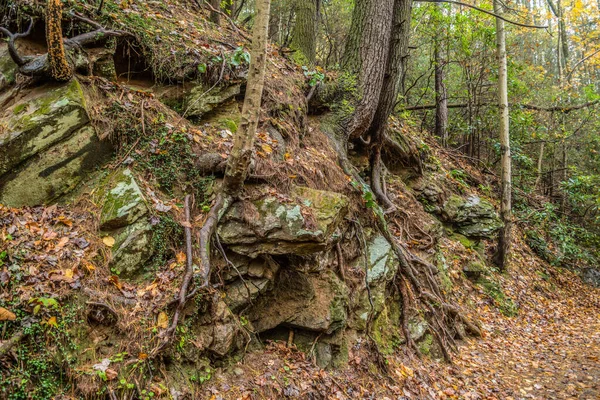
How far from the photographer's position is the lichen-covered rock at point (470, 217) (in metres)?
9.27

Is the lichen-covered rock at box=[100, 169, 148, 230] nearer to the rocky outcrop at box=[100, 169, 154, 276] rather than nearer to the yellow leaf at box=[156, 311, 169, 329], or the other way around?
the rocky outcrop at box=[100, 169, 154, 276]

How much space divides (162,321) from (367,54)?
19.8 feet

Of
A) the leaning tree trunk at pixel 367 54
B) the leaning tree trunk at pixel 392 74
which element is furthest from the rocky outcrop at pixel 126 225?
the leaning tree trunk at pixel 392 74

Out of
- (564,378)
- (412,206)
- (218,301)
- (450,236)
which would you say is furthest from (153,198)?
(450,236)

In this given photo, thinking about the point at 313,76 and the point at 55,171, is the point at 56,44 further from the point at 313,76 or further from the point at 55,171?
the point at 313,76

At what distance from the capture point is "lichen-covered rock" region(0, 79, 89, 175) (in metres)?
3.70

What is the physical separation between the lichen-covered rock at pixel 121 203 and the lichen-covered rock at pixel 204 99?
5.05 feet

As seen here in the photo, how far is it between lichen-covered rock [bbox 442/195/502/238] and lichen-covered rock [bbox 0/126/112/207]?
814 cm

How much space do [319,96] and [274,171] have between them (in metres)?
2.87

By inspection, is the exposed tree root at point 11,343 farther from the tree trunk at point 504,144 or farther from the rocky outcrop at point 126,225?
the tree trunk at point 504,144

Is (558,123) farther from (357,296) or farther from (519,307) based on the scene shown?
(357,296)

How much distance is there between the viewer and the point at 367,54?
6.94 metres

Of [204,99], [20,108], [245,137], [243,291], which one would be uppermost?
[204,99]

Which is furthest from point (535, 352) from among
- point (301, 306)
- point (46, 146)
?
point (46, 146)
